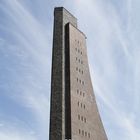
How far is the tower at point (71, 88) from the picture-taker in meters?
28.4

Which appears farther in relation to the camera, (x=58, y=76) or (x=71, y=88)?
(x=58, y=76)

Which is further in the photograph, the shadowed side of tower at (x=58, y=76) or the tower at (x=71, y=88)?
the tower at (x=71, y=88)

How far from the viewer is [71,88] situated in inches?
1179

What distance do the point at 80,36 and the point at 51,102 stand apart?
381 inches

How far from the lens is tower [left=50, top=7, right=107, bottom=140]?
1118 inches

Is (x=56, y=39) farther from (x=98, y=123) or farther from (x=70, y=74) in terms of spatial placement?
(x=98, y=123)

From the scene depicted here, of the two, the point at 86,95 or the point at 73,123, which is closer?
the point at 73,123

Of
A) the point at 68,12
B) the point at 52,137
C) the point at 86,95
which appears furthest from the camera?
the point at 68,12

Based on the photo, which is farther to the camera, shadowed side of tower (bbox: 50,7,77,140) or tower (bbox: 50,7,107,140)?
tower (bbox: 50,7,107,140)

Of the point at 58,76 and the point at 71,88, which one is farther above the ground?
the point at 58,76

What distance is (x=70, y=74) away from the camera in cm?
3058

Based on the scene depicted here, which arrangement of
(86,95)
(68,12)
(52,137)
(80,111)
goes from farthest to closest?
1. (68,12)
2. (86,95)
3. (80,111)
4. (52,137)

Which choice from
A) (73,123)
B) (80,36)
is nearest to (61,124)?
(73,123)

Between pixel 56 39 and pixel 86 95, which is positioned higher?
pixel 56 39
